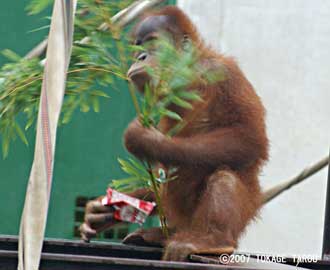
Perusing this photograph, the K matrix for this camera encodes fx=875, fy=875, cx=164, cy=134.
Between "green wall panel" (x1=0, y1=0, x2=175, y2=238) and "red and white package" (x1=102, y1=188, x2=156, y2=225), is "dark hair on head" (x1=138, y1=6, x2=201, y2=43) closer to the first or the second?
"red and white package" (x1=102, y1=188, x2=156, y2=225)

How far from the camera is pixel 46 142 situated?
166 cm

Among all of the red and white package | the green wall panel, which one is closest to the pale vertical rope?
the red and white package

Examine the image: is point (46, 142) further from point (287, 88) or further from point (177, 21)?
point (287, 88)

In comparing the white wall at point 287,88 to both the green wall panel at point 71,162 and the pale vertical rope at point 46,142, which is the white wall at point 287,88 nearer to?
the green wall panel at point 71,162

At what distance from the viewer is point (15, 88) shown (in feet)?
7.89

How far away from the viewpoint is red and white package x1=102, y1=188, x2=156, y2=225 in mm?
2594

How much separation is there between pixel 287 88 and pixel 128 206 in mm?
2918

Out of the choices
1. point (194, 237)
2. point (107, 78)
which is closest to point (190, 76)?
point (107, 78)

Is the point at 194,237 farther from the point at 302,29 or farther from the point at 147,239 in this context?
the point at 302,29

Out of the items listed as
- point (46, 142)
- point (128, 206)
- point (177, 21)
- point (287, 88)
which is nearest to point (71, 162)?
point (287, 88)

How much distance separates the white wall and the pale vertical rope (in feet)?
11.8

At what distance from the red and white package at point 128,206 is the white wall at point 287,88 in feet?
8.85

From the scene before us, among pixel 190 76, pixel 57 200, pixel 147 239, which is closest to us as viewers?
pixel 190 76

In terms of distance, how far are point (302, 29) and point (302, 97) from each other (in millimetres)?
419
